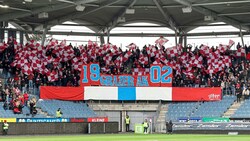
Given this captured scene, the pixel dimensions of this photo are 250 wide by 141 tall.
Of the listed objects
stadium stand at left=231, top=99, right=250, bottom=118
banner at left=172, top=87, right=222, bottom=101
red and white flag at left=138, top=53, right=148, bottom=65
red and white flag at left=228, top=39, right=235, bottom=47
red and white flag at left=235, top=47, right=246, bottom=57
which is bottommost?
stadium stand at left=231, top=99, right=250, bottom=118

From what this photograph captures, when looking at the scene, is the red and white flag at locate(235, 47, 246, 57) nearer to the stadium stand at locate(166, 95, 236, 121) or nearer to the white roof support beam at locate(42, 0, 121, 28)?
the stadium stand at locate(166, 95, 236, 121)

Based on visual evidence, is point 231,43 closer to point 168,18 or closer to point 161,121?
point 168,18

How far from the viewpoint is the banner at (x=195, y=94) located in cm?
6712

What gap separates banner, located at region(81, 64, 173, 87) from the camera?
221 ft

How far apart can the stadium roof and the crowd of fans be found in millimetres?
3423

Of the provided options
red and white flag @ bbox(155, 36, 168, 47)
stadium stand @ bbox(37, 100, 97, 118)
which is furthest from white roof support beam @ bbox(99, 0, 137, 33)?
stadium stand @ bbox(37, 100, 97, 118)

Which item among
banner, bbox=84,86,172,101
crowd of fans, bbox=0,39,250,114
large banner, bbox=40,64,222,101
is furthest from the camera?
banner, bbox=84,86,172,101

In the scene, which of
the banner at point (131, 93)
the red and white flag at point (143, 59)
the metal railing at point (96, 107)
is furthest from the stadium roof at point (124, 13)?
the metal railing at point (96, 107)

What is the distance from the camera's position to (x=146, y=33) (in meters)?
78.9

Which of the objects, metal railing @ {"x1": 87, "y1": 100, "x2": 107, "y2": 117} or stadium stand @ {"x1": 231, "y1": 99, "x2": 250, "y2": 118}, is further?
metal railing @ {"x1": 87, "y1": 100, "x2": 107, "y2": 117}

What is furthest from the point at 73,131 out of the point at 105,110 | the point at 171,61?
the point at 171,61

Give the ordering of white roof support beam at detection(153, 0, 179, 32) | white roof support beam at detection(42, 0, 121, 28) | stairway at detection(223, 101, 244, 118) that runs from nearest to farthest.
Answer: stairway at detection(223, 101, 244, 118) < white roof support beam at detection(42, 0, 121, 28) < white roof support beam at detection(153, 0, 179, 32)

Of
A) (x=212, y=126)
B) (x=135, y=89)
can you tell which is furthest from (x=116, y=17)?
(x=212, y=126)

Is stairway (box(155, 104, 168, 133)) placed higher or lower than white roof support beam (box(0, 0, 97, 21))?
lower
